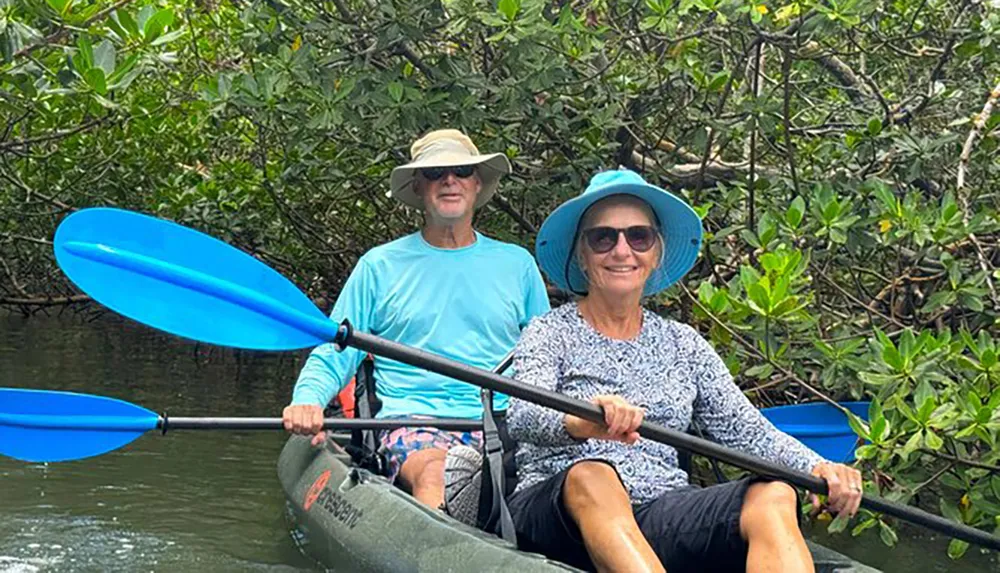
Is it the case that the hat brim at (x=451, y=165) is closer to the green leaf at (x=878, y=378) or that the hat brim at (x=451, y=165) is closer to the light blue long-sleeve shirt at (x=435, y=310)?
the light blue long-sleeve shirt at (x=435, y=310)

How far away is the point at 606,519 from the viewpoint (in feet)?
9.67

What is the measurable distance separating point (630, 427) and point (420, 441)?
155cm

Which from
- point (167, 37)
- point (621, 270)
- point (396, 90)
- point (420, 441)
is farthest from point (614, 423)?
point (396, 90)

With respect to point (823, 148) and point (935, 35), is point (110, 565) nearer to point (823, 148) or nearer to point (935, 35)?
point (823, 148)

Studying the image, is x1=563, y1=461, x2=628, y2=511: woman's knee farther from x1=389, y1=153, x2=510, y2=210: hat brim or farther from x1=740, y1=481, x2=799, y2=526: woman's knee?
x1=389, y1=153, x2=510, y2=210: hat brim

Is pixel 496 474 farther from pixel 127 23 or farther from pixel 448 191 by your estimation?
pixel 127 23

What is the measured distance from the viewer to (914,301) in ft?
17.1

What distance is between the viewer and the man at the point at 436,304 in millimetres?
4359

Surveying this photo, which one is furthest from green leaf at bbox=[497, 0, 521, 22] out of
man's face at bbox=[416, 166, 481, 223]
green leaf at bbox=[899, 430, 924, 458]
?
green leaf at bbox=[899, 430, 924, 458]

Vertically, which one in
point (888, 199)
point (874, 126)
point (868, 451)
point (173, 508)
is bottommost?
point (173, 508)

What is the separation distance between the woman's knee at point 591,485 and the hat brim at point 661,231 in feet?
2.03

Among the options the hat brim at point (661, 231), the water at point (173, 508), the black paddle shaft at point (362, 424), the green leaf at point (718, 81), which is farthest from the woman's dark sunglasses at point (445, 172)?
the water at point (173, 508)

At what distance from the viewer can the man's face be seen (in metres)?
4.37

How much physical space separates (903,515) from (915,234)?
1.02 m
